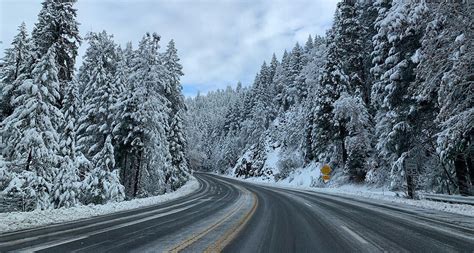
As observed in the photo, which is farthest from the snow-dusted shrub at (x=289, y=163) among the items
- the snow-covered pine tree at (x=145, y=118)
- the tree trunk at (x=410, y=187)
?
the tree trunk at (x=410, y=187)

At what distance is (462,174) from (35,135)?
22.8 meters

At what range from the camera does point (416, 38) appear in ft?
69.6

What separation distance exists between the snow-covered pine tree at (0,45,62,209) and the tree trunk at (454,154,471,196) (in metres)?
21.5

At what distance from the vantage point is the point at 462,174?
18.9 meters

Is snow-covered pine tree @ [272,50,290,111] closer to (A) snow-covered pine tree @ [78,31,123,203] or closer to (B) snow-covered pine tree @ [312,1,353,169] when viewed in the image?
(B) snow-covered pine tree @ [312,1,353,169]

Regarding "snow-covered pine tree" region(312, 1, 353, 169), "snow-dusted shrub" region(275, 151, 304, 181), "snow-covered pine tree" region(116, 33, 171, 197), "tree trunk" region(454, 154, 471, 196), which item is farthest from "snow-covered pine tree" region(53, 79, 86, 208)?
"snow-dusted shrub" region(275, 151, 304, 181)

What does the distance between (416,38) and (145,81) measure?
1989 centimetres

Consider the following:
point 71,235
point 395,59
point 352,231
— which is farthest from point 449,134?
point 71,235

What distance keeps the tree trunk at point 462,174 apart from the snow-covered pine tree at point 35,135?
70.5 feet

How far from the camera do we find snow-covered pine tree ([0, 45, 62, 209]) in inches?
672

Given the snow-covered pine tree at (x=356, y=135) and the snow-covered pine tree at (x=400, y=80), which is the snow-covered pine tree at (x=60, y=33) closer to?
the snow-covered pine tree at (x=400, y=80)

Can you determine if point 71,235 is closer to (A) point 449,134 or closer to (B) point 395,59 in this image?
(A) point 449,134

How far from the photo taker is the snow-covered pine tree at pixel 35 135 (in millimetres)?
17062

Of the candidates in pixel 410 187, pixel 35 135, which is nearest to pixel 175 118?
pixel 35 135
